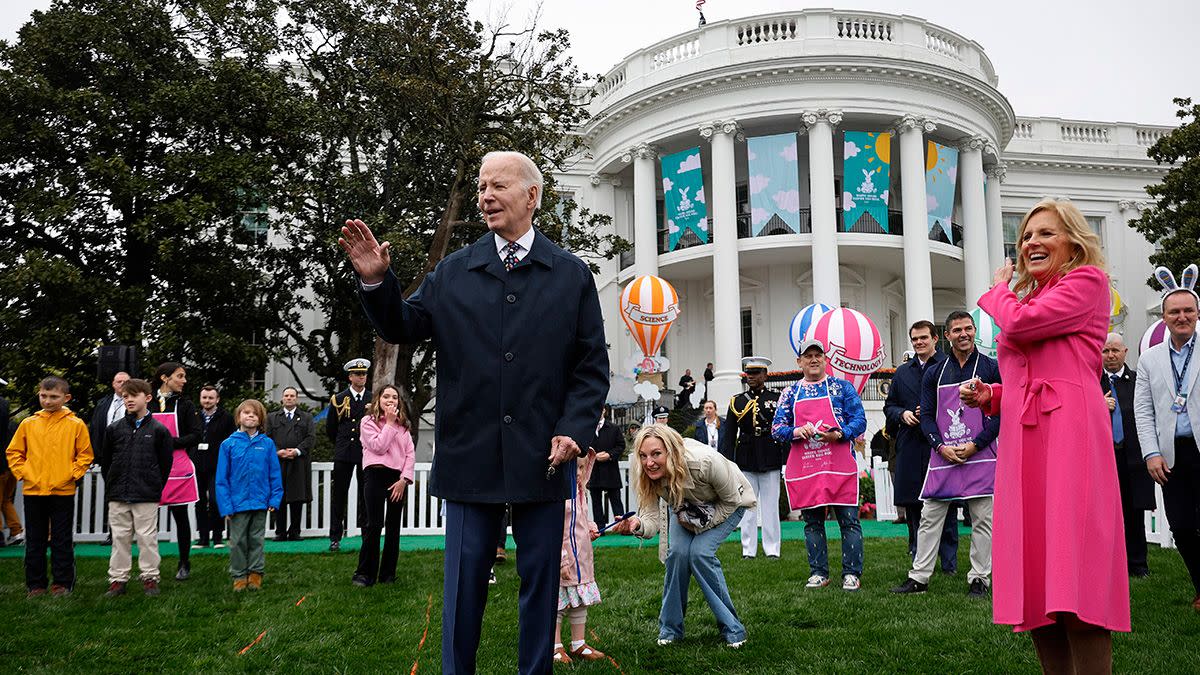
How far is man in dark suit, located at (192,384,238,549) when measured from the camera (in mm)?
11602

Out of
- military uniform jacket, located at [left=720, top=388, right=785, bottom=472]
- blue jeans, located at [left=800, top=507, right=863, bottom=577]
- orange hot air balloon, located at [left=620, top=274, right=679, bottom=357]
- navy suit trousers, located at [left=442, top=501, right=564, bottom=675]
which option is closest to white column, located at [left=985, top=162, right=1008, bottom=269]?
orange hot air balloon, located at [left=620, top=274, right=679, bottom=357]

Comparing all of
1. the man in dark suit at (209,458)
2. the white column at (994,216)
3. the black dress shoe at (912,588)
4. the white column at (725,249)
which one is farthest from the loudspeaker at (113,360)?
the white column at (994,216)

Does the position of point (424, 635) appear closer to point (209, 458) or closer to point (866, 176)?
point (209, 458)

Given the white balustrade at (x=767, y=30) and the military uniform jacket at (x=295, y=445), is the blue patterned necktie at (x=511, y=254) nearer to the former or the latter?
the military uniform jacket at (x=295, y=445)

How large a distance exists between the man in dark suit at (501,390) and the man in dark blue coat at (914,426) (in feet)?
16.8

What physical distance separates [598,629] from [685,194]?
2444 centimetres

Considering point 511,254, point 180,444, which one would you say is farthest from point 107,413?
point 511,254

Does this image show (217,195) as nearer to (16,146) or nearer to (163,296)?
(163,296)

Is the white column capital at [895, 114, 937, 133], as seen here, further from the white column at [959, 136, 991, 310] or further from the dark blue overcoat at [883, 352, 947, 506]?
the dark blue overcoat at [883, 352, 947, 506]

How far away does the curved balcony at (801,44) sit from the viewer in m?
29.1

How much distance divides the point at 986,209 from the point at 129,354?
29414mm

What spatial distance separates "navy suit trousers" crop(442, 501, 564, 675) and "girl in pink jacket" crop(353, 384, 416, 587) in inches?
201

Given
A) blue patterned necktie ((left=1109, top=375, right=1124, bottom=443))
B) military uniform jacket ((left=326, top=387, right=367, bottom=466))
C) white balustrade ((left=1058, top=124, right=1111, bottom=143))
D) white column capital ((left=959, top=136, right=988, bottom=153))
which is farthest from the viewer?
white balustrade ((left=1058, top=124, right=1111, bottom=143))

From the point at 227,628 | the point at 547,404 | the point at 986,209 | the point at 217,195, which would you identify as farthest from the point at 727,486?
the point at 986,209
